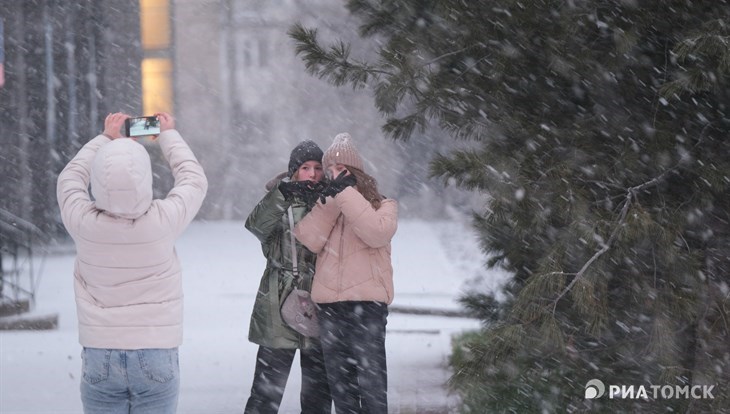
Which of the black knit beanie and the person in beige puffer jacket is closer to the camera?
the person in beige puffer jacket

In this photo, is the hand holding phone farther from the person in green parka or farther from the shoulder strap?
the shoulder strap

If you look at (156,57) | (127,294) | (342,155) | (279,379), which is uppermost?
(156,57)

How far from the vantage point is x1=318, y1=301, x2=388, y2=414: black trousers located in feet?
15.9

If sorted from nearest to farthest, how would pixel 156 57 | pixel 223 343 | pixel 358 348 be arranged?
pixel 358 348
pixel 223 343
pixel 156 57

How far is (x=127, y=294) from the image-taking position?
370cm

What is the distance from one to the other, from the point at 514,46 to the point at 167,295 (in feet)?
8.35

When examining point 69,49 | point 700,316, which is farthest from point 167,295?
point 69,49

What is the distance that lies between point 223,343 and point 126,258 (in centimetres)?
552

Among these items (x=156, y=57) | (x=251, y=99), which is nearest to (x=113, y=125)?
(x=156, y=57)

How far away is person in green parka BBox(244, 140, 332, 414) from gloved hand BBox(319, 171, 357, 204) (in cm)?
13

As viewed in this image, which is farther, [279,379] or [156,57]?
[156,57]

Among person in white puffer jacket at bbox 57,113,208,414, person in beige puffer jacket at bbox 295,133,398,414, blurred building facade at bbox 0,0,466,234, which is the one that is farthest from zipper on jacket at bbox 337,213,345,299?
blurred building facade at bbox 0,0,466,234

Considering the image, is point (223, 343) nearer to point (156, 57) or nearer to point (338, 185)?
point (338, 185)

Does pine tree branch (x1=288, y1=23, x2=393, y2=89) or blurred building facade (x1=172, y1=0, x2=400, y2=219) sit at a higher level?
blurred building facade (x1=172, y1=0, x2=400, y2=219)
